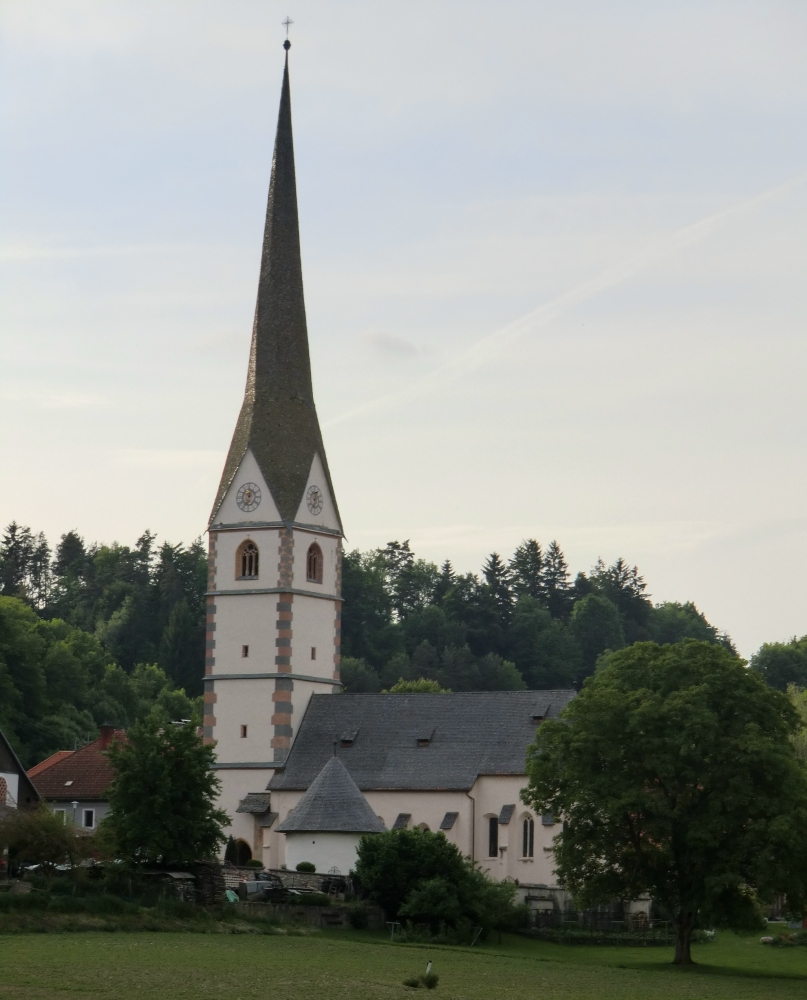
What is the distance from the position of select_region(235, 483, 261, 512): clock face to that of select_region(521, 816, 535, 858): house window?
16033mm

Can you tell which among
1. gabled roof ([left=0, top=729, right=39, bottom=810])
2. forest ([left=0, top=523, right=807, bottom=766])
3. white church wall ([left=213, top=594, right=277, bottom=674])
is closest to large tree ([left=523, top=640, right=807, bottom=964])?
white church wall ([left=213, top=594, right=277, bottom=674])

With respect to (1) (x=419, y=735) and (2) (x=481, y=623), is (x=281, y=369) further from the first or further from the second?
(2) (x=481, y=623)

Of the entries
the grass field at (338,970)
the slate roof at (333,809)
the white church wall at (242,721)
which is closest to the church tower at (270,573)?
the white church wall at (242,721)

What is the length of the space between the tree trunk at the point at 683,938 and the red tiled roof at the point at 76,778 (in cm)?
3273

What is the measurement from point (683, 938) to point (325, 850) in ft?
47.7

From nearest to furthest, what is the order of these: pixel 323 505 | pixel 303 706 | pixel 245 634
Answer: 1. pixel 303 706
2. pixel 245 634
3. pixel 323 505

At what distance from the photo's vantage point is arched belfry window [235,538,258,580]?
239 feet

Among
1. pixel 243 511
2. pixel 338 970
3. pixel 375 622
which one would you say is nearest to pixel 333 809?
pixel 243 511

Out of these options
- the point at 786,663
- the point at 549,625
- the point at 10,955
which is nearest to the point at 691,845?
the point at 10,955

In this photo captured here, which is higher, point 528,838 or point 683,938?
point 528,838

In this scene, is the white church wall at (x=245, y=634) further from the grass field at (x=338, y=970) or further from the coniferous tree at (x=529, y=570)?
the coniferous tree at (x=529, y=570)

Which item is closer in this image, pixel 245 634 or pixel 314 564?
pixel 245 634

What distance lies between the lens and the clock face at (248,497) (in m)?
73.1

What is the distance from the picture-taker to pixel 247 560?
240 ft
